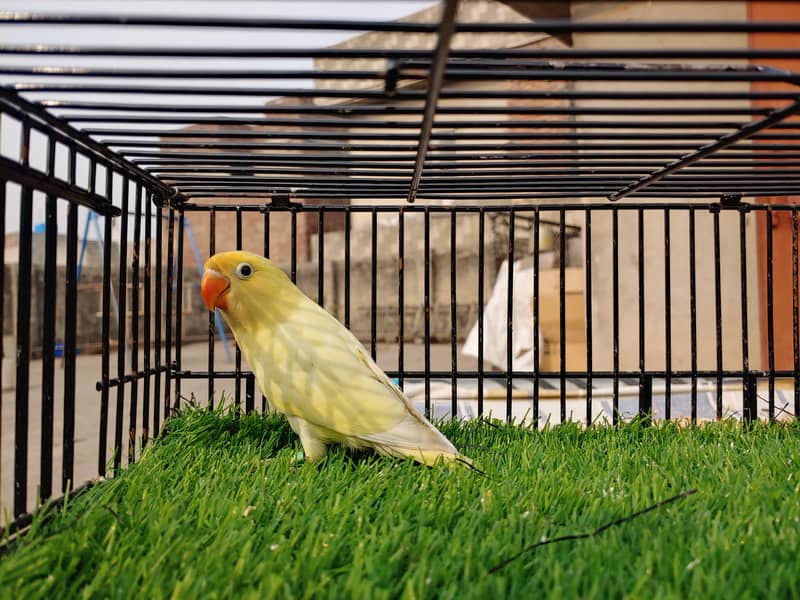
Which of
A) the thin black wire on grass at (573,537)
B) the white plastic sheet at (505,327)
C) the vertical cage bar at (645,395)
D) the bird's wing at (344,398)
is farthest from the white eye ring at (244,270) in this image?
the white plastic sheet at (505,327)

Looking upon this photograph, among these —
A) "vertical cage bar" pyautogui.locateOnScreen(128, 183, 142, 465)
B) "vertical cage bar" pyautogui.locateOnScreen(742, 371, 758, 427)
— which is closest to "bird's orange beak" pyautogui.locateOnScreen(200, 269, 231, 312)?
"vertical cage bar" pyautogui.locateOnScreen(128, 183, 142, 465)

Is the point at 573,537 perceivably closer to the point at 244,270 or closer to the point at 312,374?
the point at 312,374

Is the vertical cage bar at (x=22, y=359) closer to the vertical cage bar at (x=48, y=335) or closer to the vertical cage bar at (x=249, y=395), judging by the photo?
the vertical cage bar at (x=48, y=335)

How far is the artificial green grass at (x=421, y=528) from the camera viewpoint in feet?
3.50

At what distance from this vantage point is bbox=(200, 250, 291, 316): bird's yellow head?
179cm

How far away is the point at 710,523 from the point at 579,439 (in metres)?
0.80

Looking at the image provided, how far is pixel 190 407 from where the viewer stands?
2314 mm

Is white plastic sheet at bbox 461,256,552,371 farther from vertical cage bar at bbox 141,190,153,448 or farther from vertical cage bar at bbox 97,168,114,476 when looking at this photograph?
vertical cage bar at bbox 97,168,114,476

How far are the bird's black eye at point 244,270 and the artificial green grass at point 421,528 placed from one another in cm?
53

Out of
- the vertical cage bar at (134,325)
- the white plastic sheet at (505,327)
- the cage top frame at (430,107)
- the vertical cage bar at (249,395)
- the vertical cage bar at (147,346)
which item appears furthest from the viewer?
the white plastic sheet at (505,327)

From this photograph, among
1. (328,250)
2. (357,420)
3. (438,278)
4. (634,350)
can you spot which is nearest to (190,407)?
(357,420)

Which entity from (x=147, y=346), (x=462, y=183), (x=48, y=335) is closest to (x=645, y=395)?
(x=462, y=183)

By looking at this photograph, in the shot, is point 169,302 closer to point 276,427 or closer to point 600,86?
point 276,427

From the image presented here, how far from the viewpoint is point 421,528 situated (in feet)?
4.16
